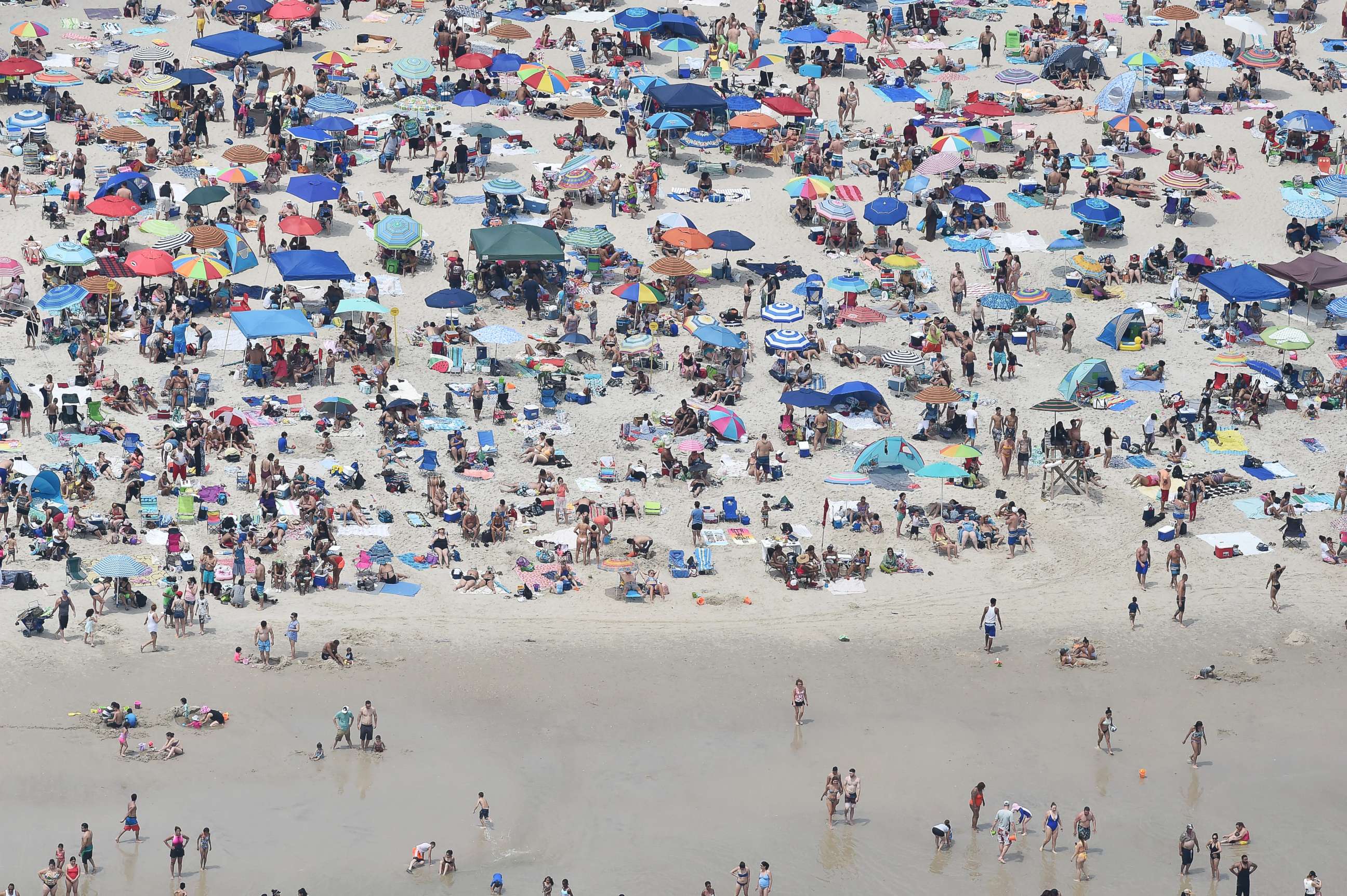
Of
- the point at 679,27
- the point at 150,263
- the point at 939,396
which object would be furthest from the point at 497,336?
the point at 679,27

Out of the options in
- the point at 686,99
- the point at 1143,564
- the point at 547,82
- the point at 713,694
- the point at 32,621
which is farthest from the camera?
the point at 547,82

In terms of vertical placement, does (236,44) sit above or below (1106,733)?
above

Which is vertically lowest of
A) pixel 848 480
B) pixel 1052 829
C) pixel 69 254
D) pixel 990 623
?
pixel 1052 829

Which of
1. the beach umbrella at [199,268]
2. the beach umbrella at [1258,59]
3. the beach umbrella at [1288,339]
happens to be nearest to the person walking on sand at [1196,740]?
the beach umbrella at [1288,339]

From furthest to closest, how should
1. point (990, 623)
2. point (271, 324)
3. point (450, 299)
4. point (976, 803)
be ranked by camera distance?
point (450, 299)
point (271, 324)
point (990, 623)
point (976, 803)

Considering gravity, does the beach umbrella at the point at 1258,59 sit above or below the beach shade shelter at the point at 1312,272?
above

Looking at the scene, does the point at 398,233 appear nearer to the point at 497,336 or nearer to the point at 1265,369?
the point at 497,336

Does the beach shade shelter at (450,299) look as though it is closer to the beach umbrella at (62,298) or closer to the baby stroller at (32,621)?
the beach umbrella at (62,298)
